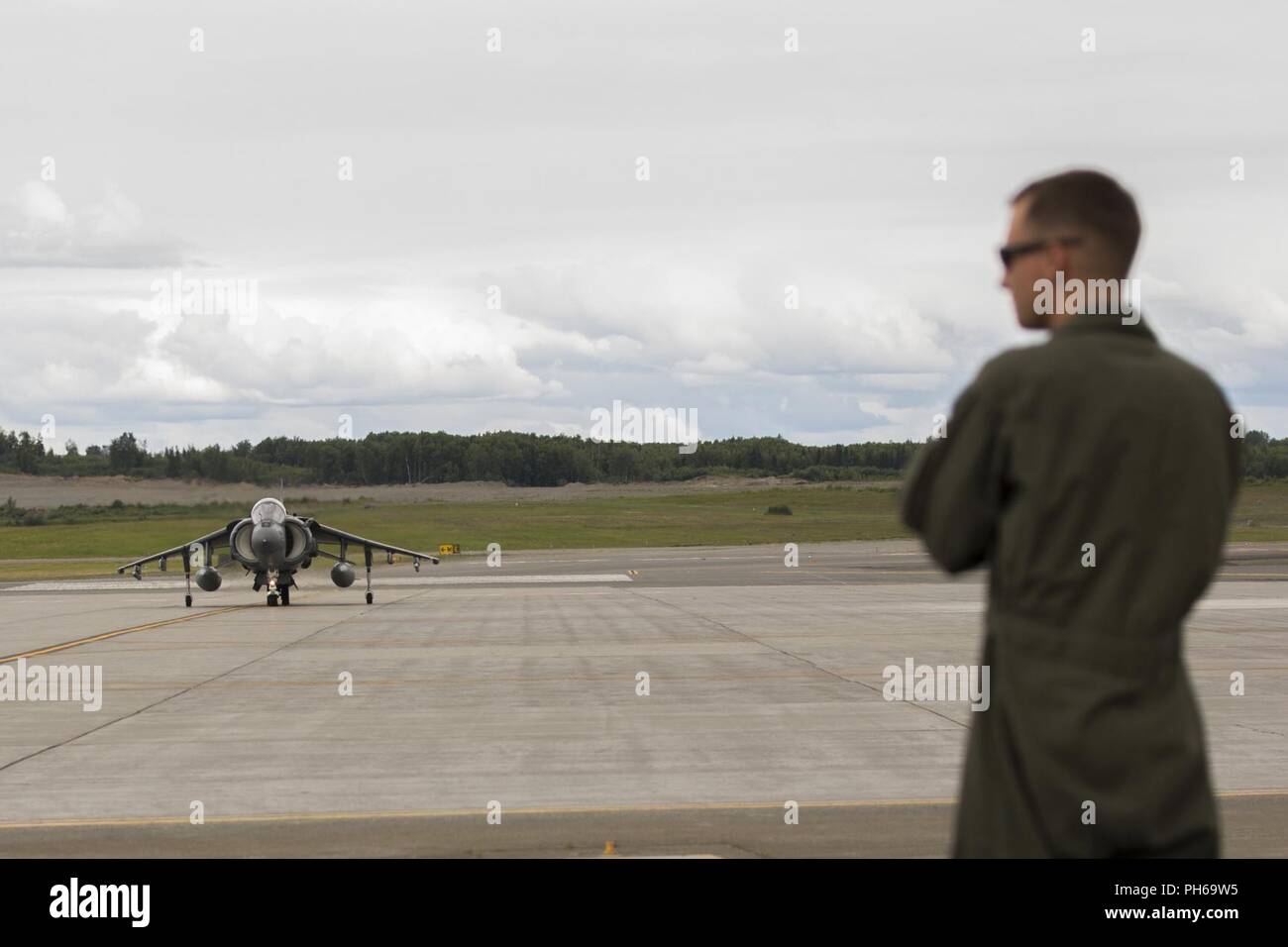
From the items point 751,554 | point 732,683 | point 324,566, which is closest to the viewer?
point 732,683

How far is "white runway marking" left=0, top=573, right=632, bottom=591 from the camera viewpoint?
54297 mm

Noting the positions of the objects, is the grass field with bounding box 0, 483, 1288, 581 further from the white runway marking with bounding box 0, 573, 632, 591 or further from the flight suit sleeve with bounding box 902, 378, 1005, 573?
the flight suit sleeve with bounding box 902, 378, 1005, 573

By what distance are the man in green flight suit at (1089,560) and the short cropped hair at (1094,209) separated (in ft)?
0.87

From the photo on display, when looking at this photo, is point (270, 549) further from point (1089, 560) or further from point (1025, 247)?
point (1089, 560)

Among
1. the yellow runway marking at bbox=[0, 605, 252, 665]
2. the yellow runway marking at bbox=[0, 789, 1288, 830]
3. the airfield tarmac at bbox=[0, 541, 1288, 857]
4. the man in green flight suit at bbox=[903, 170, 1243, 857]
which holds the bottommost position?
the yellow runway marking at bbox=[0, 605, 252, 665]

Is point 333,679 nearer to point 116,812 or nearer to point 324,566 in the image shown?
point 116,812

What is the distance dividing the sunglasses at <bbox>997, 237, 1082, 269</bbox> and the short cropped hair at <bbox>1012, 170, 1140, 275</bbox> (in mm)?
37

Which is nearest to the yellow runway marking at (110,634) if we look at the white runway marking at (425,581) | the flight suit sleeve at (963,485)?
the white runway marking at (425,581)

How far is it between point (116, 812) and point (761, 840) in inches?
213

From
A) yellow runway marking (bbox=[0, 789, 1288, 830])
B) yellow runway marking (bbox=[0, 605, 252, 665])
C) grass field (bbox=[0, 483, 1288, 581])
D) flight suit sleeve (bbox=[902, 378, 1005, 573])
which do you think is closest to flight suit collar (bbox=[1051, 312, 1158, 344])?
flight suit sleeve (bbox=[902, 378, 1005, 573])
